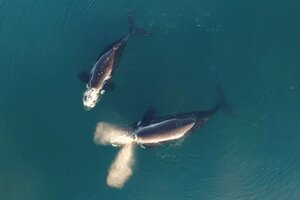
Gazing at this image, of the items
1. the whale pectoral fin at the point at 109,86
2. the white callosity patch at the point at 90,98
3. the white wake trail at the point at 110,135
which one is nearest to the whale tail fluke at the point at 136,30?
the whale pectoral fin at the point at 109,86

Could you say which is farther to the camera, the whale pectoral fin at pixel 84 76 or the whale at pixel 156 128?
the whale pectoral fin at pixel 84 76

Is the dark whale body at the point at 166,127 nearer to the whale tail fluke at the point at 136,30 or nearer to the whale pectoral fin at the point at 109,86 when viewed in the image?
the whale pectoral fin at the point at 109,86

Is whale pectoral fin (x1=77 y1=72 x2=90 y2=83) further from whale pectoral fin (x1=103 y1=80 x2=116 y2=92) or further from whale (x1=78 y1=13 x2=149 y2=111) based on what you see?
whale pectoral fin (x1=103 y1=80 x2=116 y2=92)

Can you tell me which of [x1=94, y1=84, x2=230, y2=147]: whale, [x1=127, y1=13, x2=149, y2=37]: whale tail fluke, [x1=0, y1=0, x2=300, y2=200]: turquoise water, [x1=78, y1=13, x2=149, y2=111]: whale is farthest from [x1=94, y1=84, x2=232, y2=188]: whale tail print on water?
[x1=127, y1=13, x2=149, y2=37]: whale tail fluke

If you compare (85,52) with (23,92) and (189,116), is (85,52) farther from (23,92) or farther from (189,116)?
(189,116)

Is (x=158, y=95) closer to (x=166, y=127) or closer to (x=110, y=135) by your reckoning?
(x=166, y=127)

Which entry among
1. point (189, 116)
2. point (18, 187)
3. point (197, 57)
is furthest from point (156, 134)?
point (18, 187)
